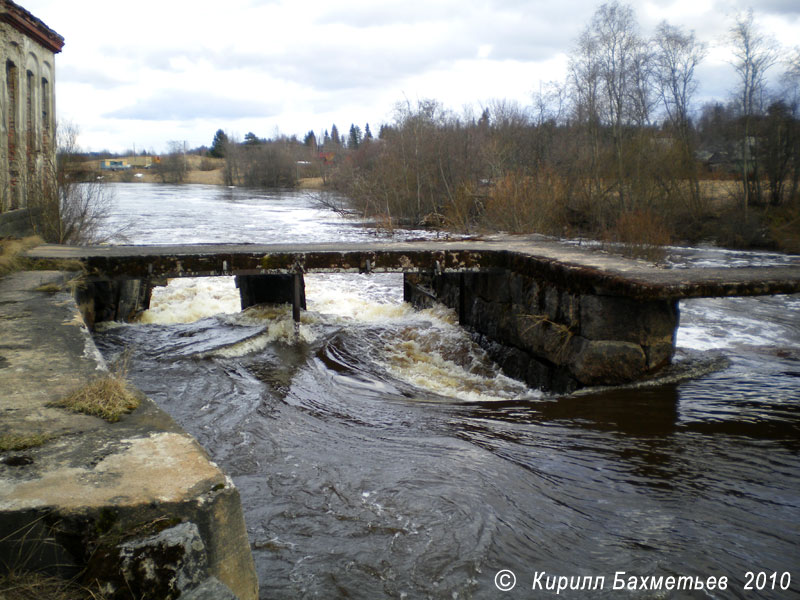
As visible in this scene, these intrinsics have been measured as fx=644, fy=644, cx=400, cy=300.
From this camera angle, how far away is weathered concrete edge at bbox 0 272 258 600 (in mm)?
2518

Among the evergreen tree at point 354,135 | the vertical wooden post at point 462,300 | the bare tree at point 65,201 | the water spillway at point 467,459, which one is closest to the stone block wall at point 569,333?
the water spillway at point 467,459

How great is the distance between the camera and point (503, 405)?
22.6 ft

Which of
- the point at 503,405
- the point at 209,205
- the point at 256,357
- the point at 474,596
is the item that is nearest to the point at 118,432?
the point at 474,596

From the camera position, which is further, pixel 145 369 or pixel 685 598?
pixel 145 369

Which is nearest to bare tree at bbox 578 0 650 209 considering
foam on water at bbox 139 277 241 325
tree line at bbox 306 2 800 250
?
tree line at bbox 306 2 800 250

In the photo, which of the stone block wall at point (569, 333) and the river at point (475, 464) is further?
the stone block wall at point (569, 333)

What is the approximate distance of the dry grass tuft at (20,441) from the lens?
3100mm

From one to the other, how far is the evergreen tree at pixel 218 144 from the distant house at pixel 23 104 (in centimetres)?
10004

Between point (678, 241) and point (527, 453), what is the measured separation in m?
22.6

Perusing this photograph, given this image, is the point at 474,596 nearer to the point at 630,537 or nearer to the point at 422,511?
the point at 422,511

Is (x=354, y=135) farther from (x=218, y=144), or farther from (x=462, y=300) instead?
(x=462, y=300)

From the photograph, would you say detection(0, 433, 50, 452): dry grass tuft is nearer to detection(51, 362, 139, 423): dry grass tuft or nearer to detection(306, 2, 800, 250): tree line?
detection(51, 362, 139, 423): dry grass tuft
